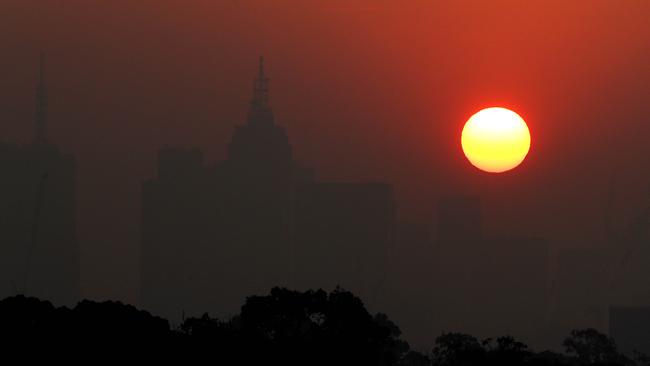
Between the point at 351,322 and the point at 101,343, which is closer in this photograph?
the point at 101,343

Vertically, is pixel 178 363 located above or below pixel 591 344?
below

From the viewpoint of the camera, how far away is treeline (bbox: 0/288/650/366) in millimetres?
87812

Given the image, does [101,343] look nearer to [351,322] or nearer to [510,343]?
[351,322]

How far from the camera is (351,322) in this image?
93.3 metres

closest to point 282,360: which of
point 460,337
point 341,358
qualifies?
point 341,358

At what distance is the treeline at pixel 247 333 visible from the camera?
87.8 metres

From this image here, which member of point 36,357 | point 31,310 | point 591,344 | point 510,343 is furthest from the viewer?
point 591,344

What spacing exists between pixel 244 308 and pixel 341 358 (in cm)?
813

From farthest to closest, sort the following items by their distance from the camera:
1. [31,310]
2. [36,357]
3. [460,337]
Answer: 1. [460,337]
2. [31,310]
3. [36,357]

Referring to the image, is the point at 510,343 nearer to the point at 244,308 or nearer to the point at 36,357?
the point at 244,308

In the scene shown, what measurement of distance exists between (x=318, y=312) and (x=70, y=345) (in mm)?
15187

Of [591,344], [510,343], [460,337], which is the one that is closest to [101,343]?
[510,343]

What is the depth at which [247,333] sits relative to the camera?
301 feet

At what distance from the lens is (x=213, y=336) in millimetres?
90188
